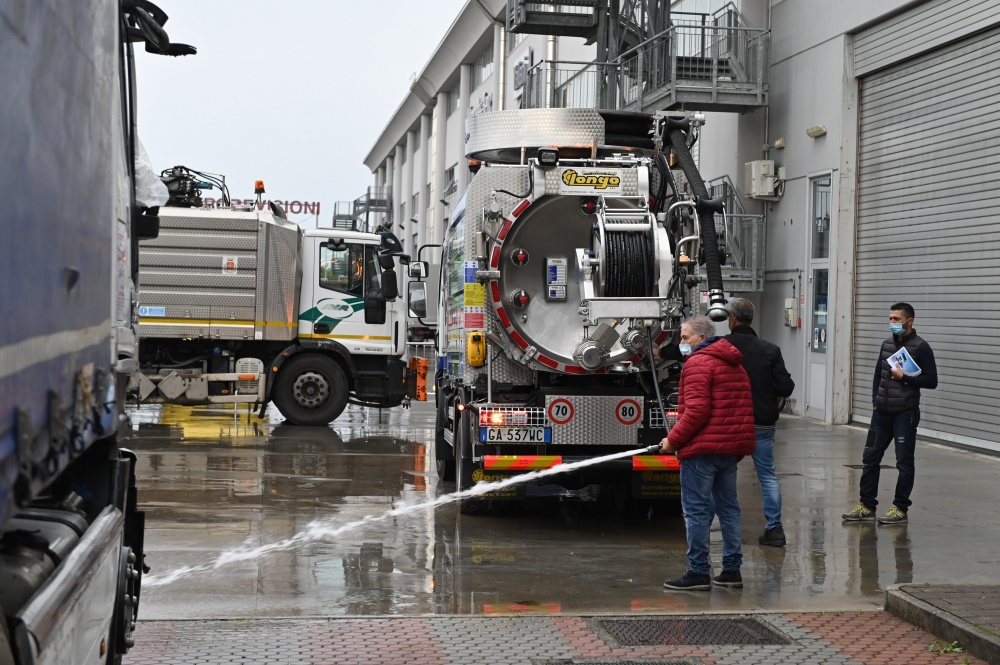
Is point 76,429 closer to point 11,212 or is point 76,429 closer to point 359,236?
point 11,212

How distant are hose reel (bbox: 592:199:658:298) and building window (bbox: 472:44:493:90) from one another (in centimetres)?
3498

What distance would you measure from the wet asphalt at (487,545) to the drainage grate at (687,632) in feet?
0.92

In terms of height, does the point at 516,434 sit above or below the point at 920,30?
below

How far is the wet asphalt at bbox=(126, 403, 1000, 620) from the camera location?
23.9ft

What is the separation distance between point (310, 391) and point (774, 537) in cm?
1044

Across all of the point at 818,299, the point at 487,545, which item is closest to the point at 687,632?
the point at 487,545

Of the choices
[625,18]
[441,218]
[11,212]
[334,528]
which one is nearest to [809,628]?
[334,528]

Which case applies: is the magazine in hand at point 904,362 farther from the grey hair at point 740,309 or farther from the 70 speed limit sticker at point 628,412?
the 70 speed limit sticker at point 628,412

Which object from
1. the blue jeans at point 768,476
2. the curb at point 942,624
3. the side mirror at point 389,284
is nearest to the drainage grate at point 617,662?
the curb at point 942,624

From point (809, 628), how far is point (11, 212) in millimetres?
5297

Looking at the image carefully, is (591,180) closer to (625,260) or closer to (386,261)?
(625,260)

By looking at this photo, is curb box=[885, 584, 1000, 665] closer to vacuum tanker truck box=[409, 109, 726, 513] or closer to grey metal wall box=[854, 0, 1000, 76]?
vacuum tanker truck box=[409, 109, 726, 513]

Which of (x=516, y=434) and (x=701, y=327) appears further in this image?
(x=516, y=434)

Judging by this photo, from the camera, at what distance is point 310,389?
18281mm
